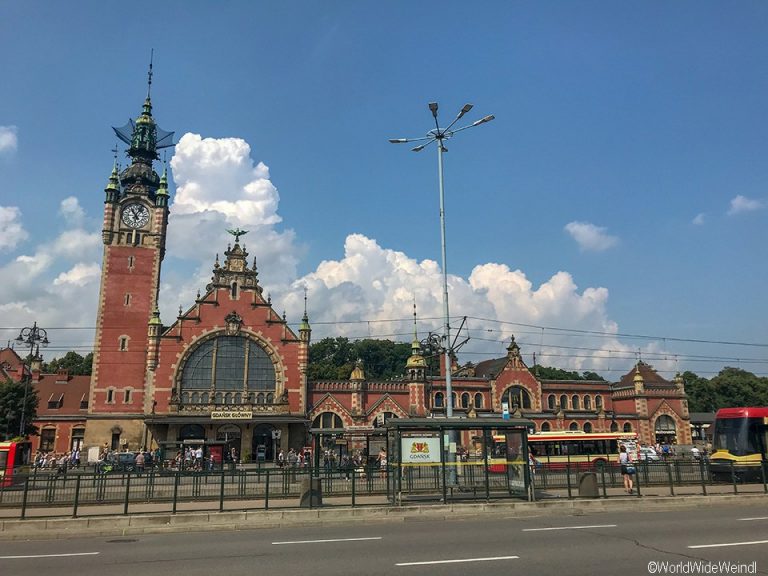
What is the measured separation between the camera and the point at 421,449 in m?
20.1

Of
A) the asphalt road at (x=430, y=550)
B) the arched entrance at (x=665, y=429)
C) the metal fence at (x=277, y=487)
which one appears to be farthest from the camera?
the arched entrance at (x=665, y=429)

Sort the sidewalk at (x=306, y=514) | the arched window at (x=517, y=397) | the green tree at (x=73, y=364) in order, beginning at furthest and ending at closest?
the green tree at (x=73, y=364) → the arched window at (x=517, y=397) → the sidewalk at (x=306, y=514)

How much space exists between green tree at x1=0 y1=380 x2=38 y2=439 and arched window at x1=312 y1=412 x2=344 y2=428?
81.0ft

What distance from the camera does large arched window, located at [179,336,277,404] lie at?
53.6m

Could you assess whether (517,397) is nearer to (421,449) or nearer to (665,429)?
(665,429)

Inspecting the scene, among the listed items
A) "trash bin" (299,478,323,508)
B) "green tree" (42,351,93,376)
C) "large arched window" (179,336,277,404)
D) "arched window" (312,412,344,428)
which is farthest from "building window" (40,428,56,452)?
"trash bin" (299,478,323,508)

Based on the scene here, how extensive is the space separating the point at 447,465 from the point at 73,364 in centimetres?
9103

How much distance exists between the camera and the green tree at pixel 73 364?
90.8 meters

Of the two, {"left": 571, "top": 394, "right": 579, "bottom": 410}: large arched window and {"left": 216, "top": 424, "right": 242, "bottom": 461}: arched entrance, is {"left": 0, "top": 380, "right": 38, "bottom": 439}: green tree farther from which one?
{"left": 571, "top": 394, "right": 579, "bottom": 410}: large arched window

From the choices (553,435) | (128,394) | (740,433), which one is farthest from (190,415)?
(740,433)

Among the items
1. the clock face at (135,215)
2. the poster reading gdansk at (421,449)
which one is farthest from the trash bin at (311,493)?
the clock face at (135,215)

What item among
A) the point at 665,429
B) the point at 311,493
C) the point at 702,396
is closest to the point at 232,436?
the point at 311,493

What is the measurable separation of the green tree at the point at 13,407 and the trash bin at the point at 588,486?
150 ft

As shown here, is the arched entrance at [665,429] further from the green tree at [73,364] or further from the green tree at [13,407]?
the green tree at [73,364]
